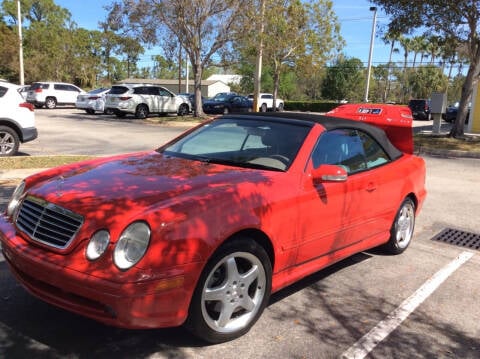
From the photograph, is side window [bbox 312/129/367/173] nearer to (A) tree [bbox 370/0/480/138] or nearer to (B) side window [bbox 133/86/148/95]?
(A) tree [bbox 370/0/480/138]

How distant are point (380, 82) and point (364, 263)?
7763 centimetres

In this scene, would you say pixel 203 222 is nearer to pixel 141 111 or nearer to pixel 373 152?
pixel 373 152

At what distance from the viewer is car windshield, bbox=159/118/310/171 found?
3.92 m

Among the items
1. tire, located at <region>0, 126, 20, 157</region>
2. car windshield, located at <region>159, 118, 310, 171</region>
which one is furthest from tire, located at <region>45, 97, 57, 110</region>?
car windshield, located at <region>159, 118, 310, 171</region>

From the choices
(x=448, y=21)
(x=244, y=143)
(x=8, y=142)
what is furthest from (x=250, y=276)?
(x=448, y=21)

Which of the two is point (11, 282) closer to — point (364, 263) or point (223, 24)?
point (364, 263)

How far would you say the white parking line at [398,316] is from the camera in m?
3.12

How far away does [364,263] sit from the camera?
15.9 ft

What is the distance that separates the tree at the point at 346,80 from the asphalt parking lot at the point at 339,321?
6015cm

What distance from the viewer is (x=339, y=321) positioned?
11.6ft

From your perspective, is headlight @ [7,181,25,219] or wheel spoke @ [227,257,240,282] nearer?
wheel spoke @ [227,257,240,282]

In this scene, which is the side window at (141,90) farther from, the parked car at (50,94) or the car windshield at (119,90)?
the parked car at (50,94)

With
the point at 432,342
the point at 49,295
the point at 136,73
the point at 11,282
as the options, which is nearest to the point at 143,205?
the point at 49,295

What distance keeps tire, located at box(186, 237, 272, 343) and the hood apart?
1.61ft
